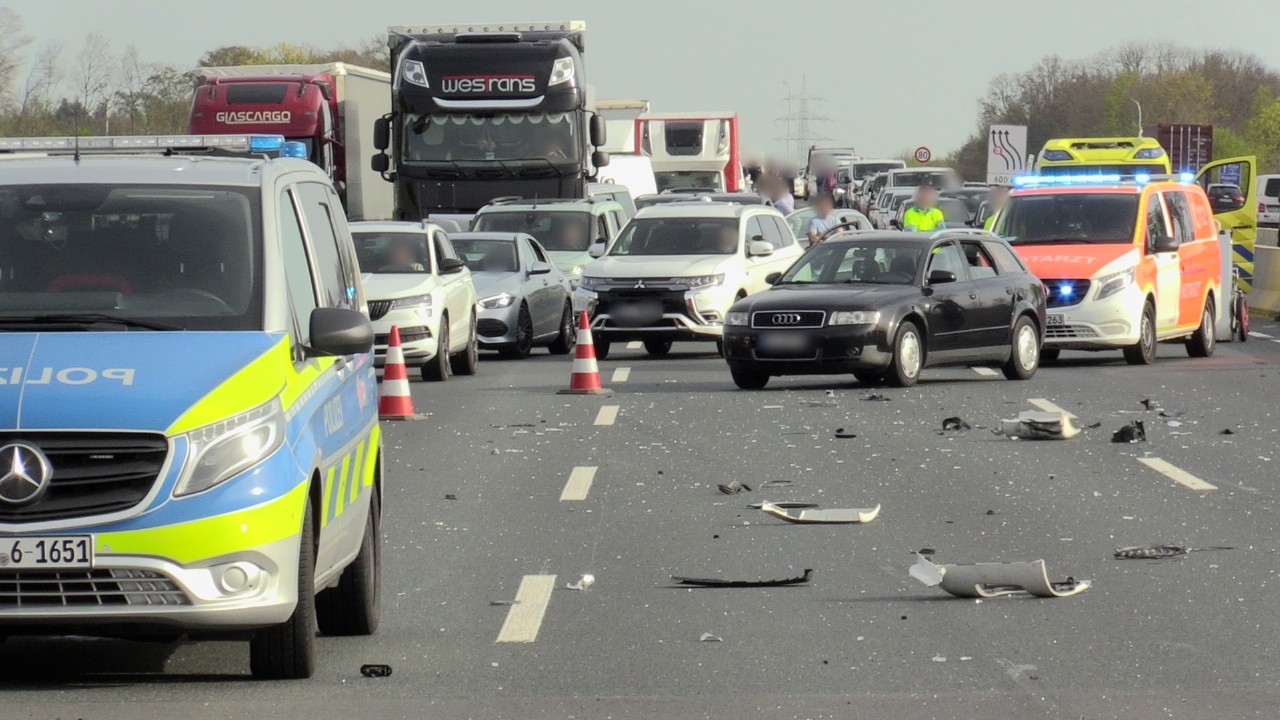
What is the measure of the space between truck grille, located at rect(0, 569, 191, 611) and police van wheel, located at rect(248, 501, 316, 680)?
0.46 meters

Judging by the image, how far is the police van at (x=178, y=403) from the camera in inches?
249

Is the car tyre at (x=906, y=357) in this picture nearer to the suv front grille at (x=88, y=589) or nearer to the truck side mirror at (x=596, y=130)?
the truck side mirror at (x=596, y=130)

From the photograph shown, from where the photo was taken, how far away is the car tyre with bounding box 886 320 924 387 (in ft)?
64.9

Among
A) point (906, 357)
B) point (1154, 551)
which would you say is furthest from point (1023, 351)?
point (1154, 551)

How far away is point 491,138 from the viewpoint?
3111 cm

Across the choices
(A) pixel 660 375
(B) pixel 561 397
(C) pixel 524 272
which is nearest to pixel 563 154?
(C) pixel 524 272

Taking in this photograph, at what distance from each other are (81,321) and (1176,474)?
8.21 meters

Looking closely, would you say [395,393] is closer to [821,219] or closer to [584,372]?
[584,372]

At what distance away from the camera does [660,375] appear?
2241 centimetres

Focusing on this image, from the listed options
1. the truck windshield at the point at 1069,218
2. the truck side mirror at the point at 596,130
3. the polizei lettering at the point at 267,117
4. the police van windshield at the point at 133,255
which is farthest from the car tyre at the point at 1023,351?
the polizei lettering at the point at 267,117

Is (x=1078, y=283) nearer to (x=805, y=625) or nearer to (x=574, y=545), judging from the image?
(x=574, y=545)

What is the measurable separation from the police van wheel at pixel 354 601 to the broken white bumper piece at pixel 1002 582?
2.34m

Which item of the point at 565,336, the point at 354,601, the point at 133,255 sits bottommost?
the point at 565,336

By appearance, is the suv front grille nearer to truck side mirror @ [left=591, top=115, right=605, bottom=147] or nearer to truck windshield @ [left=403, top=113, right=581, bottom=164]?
truck windshield @ [left=403, top=113, right=581, bottom=164]
